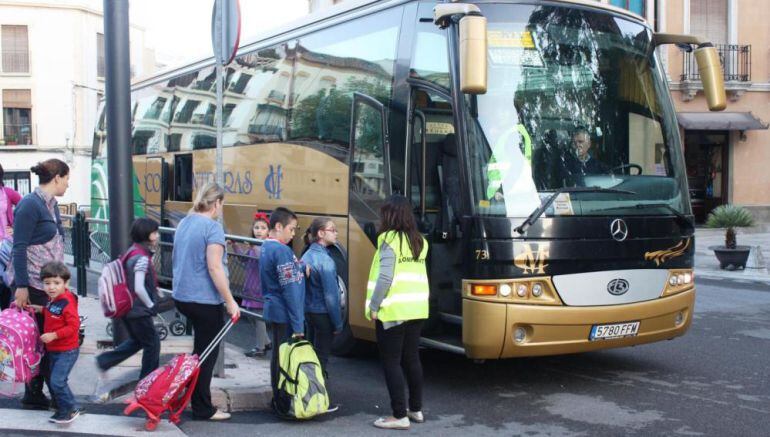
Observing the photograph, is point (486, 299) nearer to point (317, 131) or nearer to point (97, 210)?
point (317, 131)

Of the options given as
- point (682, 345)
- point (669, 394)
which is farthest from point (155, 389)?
point (682, 345)

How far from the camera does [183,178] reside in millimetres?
12805

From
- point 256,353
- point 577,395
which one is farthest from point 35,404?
point 577,395

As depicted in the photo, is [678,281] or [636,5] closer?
[678,281]

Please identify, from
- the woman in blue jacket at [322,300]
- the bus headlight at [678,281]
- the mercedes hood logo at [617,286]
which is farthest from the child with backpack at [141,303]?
the bus headlight at [678,281]

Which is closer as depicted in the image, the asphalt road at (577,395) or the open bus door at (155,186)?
the asphalt road at (577,395)

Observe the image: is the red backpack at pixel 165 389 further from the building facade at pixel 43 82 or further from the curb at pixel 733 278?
the building facade at pixel 43 82

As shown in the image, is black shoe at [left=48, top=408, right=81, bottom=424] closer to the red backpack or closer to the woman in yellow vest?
the red backpack

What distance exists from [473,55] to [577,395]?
301 cm

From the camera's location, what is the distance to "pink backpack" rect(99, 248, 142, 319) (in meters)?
6.20

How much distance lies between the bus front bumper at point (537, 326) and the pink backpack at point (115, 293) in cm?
258

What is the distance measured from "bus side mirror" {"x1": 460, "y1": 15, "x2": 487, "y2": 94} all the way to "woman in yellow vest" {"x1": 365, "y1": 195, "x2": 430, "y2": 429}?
1010mm

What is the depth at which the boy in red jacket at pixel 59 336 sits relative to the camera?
5812 millimetres

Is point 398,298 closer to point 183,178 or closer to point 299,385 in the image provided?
point 299,385
